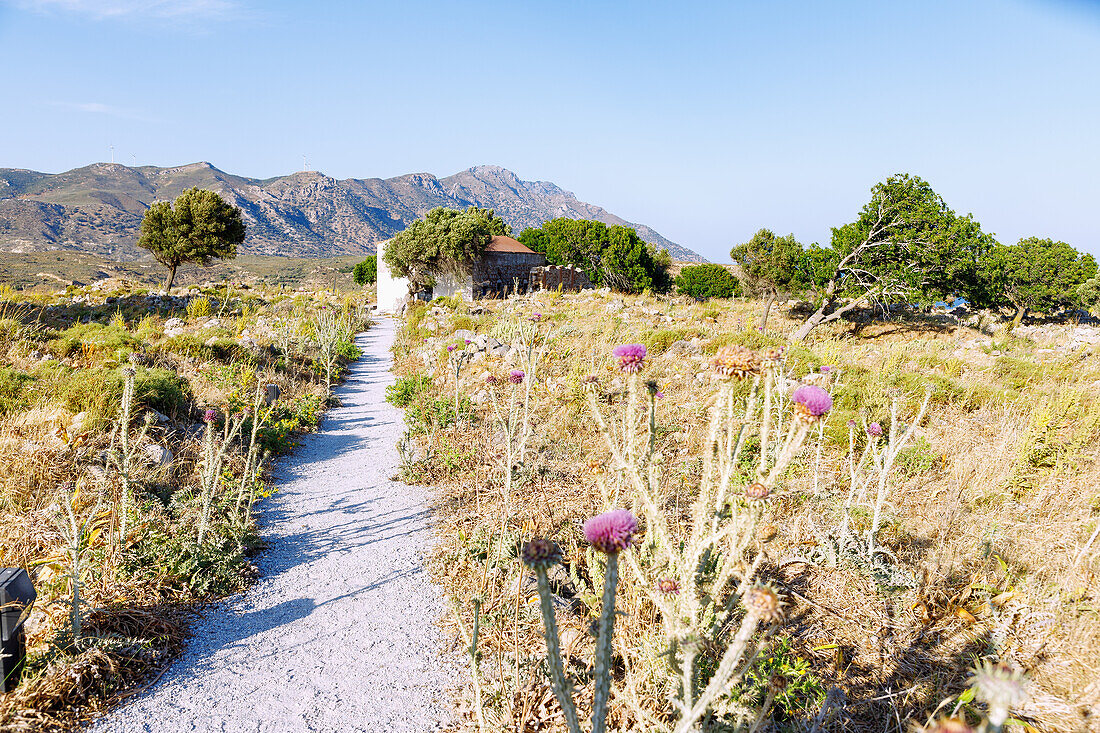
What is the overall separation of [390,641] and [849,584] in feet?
8.91

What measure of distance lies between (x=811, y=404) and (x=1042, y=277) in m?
33.6

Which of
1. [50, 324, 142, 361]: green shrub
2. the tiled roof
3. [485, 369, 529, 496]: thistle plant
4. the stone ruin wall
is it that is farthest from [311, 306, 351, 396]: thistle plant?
the stone ruin wall

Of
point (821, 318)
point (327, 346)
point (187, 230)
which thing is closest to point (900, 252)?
point (821, 318)

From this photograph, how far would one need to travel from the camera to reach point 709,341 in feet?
30.2

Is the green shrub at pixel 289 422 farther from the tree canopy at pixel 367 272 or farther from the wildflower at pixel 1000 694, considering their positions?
the tree canopy at pixel 367 272

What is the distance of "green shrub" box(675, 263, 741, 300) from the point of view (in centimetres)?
3325

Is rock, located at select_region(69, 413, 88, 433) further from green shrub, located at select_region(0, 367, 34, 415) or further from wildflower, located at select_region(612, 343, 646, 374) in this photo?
wildflower, located at select_region(612, 343, 646, 374)

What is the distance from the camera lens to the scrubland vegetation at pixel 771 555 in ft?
5.33

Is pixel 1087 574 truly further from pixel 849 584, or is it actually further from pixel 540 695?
pixel 540 695

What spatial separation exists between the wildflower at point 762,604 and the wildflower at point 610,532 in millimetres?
310

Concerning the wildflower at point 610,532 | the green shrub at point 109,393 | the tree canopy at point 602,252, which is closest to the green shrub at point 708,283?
the tree canopy at point 602,252

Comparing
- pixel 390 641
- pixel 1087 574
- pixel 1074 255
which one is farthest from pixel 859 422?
pixel 1074 255

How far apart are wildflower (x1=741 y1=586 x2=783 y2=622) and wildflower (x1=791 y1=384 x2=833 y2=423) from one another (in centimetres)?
58

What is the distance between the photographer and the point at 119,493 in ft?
13.1
